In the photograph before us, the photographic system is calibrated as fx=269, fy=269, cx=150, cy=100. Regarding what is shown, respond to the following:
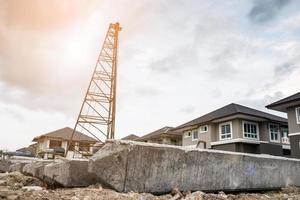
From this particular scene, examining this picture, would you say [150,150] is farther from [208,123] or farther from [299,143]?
[208,123]

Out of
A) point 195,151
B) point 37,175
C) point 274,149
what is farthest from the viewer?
point 274,149

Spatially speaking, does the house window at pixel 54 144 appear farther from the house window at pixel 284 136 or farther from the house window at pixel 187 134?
the house window at pixel 284 136

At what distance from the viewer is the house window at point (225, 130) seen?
24.4 meters

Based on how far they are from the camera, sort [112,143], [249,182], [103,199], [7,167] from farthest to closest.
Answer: [7,167]
[249,182]
[112,143]
[103,199]

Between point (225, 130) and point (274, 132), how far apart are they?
4771 mm

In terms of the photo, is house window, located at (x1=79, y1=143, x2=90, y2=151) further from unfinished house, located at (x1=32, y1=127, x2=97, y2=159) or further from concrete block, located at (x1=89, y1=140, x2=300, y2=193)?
concrete block, located at (x1=89, y1=140, x2=300, y2=193)

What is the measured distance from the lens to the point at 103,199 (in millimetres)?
3402

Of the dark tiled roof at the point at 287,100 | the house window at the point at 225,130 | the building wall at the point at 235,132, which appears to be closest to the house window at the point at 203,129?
the building wall at the point at 235,132

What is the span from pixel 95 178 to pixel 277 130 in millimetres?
25071

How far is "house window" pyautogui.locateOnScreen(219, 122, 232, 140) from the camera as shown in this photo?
80.1 feet

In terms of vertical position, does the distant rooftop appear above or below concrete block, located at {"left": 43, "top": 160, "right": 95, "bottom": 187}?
above

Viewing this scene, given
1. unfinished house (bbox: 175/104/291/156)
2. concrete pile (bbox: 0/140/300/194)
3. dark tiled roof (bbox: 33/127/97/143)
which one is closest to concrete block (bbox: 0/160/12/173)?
concrete pile (bbox: 0/140/300/194)

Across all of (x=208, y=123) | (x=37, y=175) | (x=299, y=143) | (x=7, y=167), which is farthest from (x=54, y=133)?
(x=37, y=175)

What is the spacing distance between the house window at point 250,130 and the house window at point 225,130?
129 centimetres
